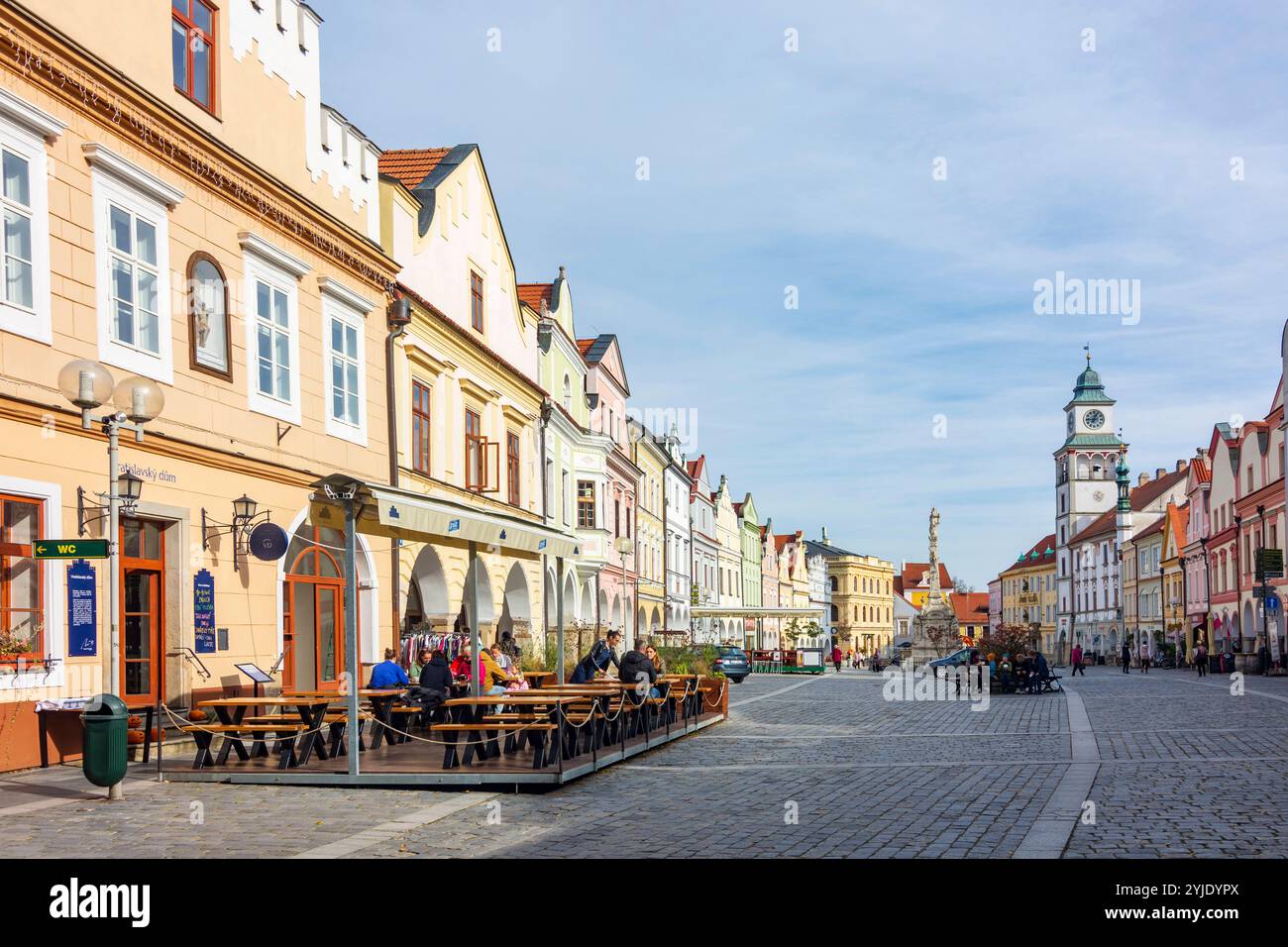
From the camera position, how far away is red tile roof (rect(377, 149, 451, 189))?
94.3ft

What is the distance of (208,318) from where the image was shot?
58.1 feet

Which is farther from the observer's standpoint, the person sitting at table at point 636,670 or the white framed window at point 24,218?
the person sitting at table at point 636,670

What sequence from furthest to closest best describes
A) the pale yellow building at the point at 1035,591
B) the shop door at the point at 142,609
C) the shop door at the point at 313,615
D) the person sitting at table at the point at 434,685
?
1. the pale yellow building at the point at 1035,591
2. the shop door at the point at 313,615
3. the person sitting at table at the point at 434,685
4. the shop door at the point at 142,609

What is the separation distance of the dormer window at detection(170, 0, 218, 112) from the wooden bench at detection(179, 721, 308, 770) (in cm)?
818

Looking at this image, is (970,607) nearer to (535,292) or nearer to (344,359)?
(535,292)

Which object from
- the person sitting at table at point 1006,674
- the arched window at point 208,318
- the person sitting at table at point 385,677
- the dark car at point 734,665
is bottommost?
the dark car at point 734,665

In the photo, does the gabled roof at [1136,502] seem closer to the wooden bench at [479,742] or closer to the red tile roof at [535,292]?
the red tile roof at [535,292]

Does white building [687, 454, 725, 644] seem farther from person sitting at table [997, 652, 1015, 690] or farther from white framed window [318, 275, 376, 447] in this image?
white framed window [318, 275, 376, 447]

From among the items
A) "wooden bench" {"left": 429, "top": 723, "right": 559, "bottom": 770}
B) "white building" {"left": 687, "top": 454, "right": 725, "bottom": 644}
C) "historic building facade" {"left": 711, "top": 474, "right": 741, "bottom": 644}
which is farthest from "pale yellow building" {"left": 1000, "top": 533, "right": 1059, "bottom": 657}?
"wooden bench" {"left": 429, "top": 723, "right": 559, "bottom": 770}

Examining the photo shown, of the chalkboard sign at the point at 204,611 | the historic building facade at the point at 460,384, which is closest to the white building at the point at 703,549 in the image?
the historic building facade at the point at 460,384

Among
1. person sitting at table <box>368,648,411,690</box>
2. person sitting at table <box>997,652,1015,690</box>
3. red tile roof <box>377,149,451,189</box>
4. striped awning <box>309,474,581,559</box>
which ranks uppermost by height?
red tile roof <box>377,149,451,189</box>

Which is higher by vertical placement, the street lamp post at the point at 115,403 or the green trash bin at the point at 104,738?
the street lamp post at the point at 115,403

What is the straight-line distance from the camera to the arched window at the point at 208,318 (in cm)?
1731

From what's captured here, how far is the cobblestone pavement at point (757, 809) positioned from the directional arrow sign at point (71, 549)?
2.14 m
